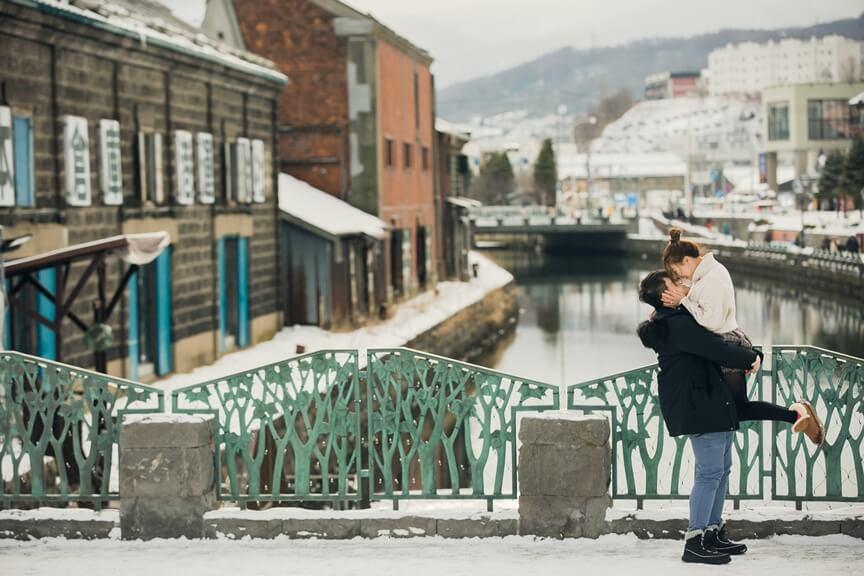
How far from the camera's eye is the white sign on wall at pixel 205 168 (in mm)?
23938

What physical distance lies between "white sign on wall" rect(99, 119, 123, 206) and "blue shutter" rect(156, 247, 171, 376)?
2.04m

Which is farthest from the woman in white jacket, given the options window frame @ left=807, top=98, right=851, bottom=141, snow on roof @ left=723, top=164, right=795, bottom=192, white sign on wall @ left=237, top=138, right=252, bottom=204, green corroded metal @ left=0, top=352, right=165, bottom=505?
snow on roof @ left=723, top=164, right=795, bottom=192

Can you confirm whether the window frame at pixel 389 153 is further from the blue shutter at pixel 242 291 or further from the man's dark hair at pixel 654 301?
the man's dark hair at pixel 654 301

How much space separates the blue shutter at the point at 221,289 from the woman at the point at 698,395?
1743 centimetres

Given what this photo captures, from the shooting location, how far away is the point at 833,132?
359 ft

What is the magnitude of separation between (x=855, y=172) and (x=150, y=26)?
54814mm

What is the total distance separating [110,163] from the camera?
1977cm

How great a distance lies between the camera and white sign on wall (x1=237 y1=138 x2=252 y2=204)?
2603cm

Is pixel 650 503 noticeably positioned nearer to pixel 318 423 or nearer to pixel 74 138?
pixel 318 423

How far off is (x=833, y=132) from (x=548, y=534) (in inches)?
4173

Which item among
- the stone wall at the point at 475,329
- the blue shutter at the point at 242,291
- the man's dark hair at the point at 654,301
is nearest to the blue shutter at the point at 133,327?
the blue shutter at the point at 242,291

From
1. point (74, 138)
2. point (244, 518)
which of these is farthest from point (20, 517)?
point (74, 138)

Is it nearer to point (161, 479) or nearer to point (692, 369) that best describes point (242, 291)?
point (161, 479)

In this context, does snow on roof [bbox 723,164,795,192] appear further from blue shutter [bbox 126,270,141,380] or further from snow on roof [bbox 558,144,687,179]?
blue shutter [bbox 126,270,141,380]
